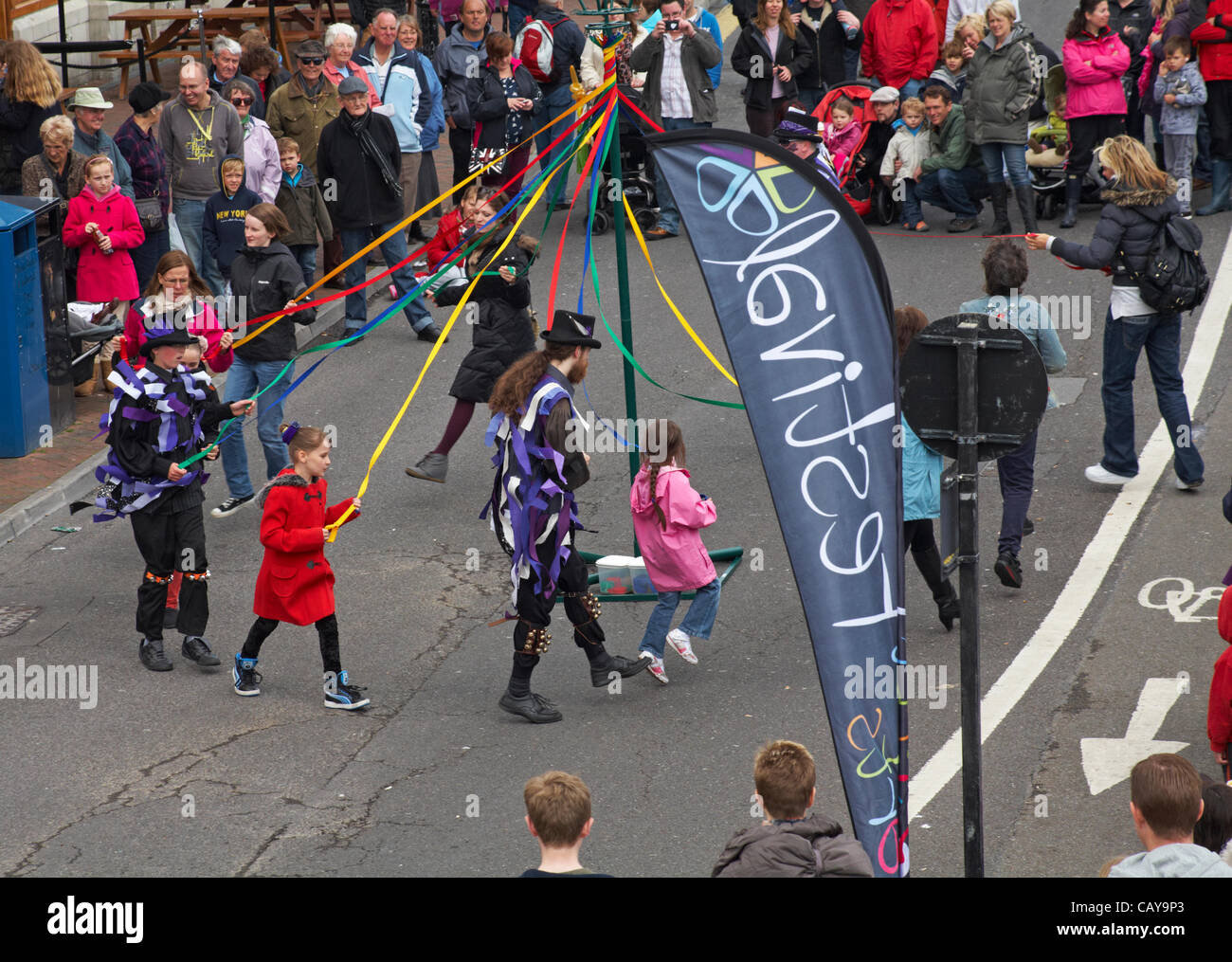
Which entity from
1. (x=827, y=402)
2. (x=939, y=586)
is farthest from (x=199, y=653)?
(x=827, y=402)

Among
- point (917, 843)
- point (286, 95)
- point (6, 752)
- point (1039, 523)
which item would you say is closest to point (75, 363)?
point (286, 95)

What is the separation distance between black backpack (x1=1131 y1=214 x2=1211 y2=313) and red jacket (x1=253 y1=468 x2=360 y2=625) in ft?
16.9

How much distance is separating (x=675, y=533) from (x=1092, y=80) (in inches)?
350

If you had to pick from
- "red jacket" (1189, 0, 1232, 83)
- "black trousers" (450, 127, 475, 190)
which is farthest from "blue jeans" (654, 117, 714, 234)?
"red jacket" (1189, 0, 1232, 83)

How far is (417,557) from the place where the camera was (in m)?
9.88

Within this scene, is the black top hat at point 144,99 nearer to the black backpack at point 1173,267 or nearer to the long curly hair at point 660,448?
the long curly hair at point 660,448

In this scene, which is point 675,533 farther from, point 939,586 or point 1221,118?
point 1221,118

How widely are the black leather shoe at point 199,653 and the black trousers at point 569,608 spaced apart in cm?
171

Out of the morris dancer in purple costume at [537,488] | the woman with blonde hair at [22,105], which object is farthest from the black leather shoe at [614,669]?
the woman with blonde hair at [22,105]

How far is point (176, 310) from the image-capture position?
9539mm

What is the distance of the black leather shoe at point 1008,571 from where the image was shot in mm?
9039

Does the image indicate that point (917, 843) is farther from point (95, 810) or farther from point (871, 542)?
point (95, 810)

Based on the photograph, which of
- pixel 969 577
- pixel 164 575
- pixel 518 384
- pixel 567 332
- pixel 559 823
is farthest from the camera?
pixel 164 575
